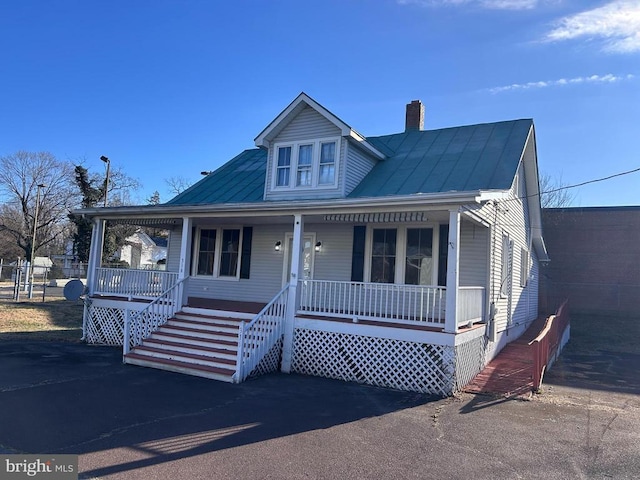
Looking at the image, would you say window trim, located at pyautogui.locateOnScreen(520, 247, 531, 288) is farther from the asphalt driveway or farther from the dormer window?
the dormer window

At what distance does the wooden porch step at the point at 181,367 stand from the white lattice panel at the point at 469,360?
4.21m

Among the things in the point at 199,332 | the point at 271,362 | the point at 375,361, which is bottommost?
the point at 271,362

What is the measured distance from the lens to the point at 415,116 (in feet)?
50.0

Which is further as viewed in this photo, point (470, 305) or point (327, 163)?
point (327, 163)

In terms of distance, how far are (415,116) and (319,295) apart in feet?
25.7

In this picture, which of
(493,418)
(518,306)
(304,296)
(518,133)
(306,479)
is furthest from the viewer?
(518,306)

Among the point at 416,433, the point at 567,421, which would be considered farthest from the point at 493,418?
the point at 416,433

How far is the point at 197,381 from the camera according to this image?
8.52 meters

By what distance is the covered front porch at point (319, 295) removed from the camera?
28.5 ft

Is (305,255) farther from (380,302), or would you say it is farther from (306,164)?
(380,302)

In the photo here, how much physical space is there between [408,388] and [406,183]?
528cm

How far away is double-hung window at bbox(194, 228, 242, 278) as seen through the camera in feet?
45.8

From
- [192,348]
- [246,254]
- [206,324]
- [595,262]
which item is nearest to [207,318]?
[206,324]

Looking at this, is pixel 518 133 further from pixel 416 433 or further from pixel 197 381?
pixel 197 381
